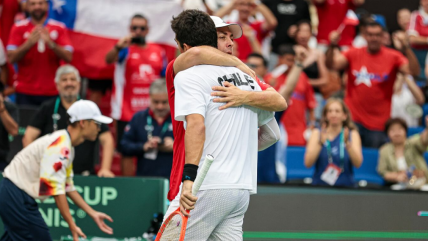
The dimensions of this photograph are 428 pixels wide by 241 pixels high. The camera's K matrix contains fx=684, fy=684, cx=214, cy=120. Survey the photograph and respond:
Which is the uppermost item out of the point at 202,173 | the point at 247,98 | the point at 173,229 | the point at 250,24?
the point at 250,24

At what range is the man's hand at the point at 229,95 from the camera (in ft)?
13.1

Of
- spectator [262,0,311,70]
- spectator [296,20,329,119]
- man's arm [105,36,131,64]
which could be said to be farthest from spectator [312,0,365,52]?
man's arm [105,36,131,64]

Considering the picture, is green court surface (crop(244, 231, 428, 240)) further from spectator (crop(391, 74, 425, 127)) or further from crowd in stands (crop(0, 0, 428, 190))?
spectator (crop(391, 74, 425, 127))

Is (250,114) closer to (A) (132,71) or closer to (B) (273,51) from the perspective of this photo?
(A) (132,71)

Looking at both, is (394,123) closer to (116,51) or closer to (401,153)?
(401,153)

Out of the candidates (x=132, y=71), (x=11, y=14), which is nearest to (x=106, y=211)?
(x=132, y=71)

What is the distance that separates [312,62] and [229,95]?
673cm

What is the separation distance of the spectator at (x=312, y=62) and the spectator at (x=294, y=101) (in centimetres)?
62

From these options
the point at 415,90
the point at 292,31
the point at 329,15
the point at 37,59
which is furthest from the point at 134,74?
the point at 415,90

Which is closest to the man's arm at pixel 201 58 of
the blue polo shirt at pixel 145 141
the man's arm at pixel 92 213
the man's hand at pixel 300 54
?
the man's arm at pixel 92 213

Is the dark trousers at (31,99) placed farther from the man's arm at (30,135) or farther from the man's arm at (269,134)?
the man's arm at (269,134)

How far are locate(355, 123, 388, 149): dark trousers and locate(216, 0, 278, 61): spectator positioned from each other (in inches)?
77.1

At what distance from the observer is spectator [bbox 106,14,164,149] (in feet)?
30.5

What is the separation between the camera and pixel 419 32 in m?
11.8
